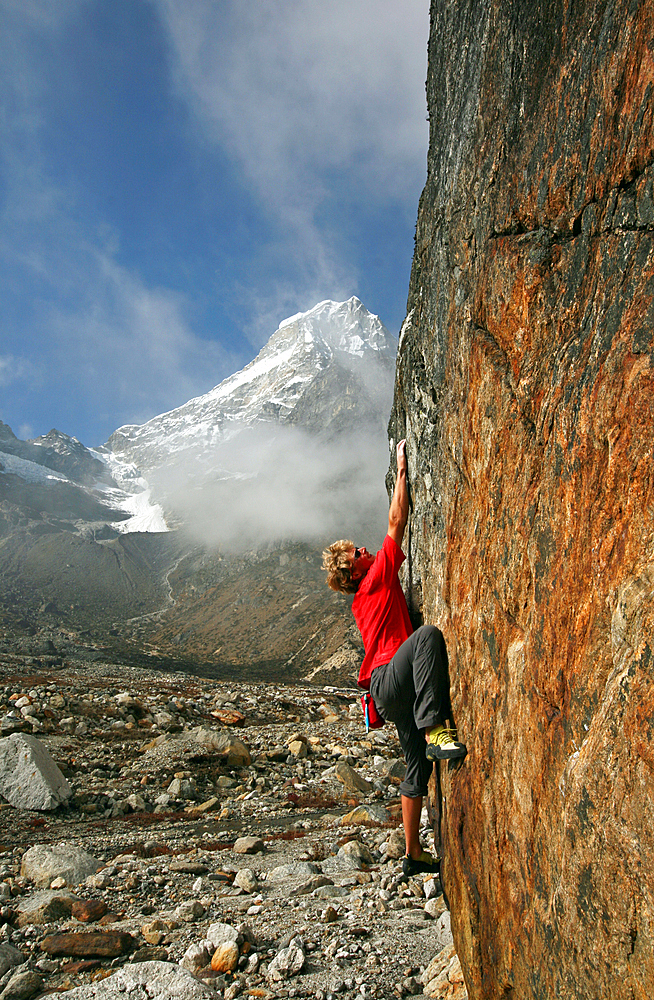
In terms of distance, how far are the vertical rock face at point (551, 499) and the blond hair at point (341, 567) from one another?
1.27 meters

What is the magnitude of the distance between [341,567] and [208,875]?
5.23m

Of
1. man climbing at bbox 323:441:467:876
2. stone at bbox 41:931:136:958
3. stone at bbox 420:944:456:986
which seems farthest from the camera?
stone at bbox 41:931:136:958

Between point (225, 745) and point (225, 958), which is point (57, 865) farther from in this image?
point (225, 745)

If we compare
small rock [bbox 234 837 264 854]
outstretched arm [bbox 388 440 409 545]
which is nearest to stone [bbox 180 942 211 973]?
small rock [bbox 234 837 264 854]

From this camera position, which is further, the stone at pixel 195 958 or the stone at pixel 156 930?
the stone at pixel 156 930

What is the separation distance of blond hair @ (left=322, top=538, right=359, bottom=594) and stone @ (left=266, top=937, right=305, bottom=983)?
345cm

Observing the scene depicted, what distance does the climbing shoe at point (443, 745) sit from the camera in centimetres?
441

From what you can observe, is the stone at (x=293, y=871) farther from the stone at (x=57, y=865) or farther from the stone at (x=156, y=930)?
the stone at (x=57, y=865)

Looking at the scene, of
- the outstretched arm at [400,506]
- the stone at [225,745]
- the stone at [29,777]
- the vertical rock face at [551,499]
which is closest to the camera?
the vertical rock face at [551,499]

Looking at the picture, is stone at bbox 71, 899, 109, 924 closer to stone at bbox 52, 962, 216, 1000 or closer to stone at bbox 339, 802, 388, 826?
Result: stone at bbox 52, 962, 216, 1000

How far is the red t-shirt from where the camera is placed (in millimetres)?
5805

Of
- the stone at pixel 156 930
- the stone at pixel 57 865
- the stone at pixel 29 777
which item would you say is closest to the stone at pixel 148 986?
the stone at pixel 156 930

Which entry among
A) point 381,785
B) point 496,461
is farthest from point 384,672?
point 381,785

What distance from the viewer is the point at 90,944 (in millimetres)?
5301
